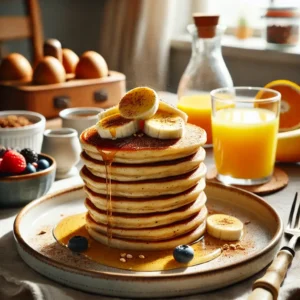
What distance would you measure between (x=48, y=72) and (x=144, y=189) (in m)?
1.12

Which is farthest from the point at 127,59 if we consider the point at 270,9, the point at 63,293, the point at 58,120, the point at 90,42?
the point at 63,293

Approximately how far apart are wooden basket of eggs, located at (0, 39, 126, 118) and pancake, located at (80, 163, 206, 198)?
1.02 meters

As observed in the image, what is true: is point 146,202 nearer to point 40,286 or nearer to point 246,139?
point 40,286

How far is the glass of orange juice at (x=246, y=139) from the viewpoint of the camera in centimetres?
134

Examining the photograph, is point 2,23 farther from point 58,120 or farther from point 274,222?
point 274,222

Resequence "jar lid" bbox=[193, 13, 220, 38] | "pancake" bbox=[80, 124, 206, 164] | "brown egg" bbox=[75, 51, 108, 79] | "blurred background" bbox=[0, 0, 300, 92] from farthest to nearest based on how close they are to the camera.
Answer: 1. "blurred background" bbox=[0, 0, 300, 92]
2. "brown egg" bbox=[75, 51, 108, 79]
3. "jar lid" bbox=[193, 13, 220, 38]
4. "pancake" bbox=[80, 124, 206, 164]

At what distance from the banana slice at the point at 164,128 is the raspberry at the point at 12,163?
0.32 m

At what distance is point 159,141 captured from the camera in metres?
0.95

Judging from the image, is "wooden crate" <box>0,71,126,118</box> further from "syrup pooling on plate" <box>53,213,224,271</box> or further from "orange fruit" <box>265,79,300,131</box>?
"syrup pooling on plate" <box>53,213,224,271</box>

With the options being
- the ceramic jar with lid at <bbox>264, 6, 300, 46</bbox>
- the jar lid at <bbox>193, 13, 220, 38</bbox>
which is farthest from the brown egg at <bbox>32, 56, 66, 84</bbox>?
the ceramic jar with lid at <bbox>264, 6, 300, 46</bbox>

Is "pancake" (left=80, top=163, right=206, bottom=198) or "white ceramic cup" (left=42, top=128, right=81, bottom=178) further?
"white ceramic cup" (left=42, top=128, right=81, bottom=178)

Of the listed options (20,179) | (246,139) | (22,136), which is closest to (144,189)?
(20,179)

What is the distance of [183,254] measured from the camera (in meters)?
0.88

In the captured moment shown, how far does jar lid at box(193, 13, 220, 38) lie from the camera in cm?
154
